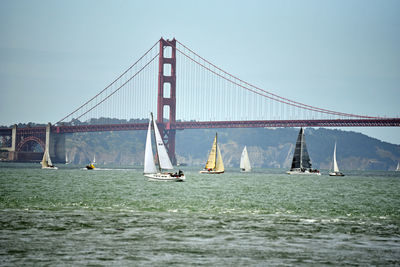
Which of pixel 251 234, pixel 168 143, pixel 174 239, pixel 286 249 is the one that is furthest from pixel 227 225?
pixel 168 143

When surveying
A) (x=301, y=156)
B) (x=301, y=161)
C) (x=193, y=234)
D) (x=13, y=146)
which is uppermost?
(x=13, y=146)

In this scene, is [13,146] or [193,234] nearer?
[193,234]

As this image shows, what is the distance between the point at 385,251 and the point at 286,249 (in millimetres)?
2867

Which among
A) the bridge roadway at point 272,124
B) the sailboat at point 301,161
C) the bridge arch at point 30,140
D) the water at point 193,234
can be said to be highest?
the bridge roadway at point 272,124

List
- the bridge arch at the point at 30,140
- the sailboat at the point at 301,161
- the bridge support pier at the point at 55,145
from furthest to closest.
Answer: the bridge arch at the point at 30,140 < the bridge support pier at the point at 55,145 < the sailboat at the point at 301,161

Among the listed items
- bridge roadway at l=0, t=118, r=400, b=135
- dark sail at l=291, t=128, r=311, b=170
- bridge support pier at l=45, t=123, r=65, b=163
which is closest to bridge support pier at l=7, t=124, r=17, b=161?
bridge support pier at l=45, t=123, r=65, b=163

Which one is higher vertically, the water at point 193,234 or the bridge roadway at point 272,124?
the bridge roadway at point 272,124

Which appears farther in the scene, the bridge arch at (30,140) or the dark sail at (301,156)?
the bridge arch at (30,140)

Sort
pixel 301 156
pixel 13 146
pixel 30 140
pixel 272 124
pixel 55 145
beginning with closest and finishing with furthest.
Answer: pixel 301 156, pixel 272 124, pixel 55 145, pixel 30 140, pixel 13 146

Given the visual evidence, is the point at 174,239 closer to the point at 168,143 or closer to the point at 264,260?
the point at 264,260

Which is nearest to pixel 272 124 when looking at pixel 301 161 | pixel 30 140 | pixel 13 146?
pixel 301 161

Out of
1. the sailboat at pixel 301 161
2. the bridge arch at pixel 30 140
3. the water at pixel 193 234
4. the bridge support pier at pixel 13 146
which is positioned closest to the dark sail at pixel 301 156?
the sailboat at pixel 301 161

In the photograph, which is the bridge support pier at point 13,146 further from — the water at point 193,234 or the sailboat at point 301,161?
the water at point 193,234

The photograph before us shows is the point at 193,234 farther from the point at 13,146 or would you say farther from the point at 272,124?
the point at 13,146
